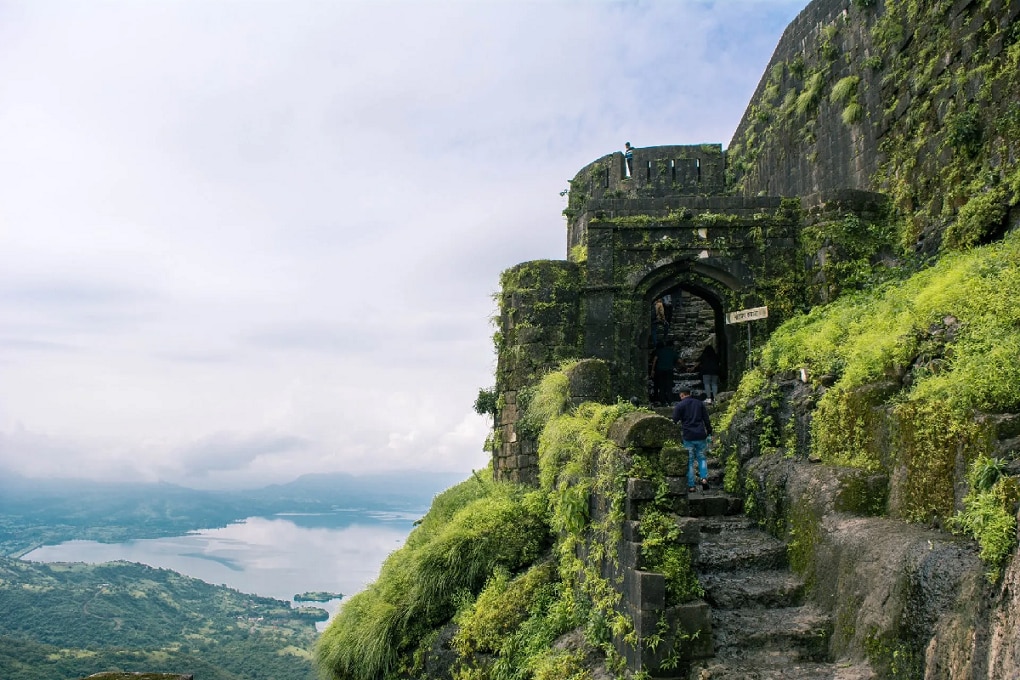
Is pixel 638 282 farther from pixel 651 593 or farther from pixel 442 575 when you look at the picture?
pixel 651 593

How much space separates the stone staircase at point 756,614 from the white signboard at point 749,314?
14.6 ft

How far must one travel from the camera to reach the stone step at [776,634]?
7.50 metres

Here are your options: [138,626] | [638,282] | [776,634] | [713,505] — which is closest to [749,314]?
[638,282]

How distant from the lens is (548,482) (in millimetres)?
11664

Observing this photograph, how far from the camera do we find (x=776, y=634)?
7594mm

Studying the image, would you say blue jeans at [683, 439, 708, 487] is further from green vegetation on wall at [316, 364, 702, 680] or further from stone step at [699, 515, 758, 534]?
green vegetation on wall at [316, 364, 702, 680]

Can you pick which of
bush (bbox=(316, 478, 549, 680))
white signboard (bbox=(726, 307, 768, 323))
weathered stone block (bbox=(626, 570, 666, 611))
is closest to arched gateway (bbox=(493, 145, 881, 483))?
white signboard (bbox=(726, 307, 768, 323))

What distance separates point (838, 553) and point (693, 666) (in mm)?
1778

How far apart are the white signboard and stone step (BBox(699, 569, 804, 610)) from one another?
5802mm

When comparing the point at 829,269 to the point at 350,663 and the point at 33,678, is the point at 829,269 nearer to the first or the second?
the point at 350,663

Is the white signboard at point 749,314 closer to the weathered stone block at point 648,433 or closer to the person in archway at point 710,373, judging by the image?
the person in archway at point 710,373

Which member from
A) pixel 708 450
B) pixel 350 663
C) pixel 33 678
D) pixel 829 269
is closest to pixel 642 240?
pixel 829 269

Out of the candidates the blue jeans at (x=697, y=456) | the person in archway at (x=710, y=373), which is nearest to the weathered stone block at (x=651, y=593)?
the blue jeans at (x=697, y=456)

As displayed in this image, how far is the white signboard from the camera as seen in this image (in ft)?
44.2
